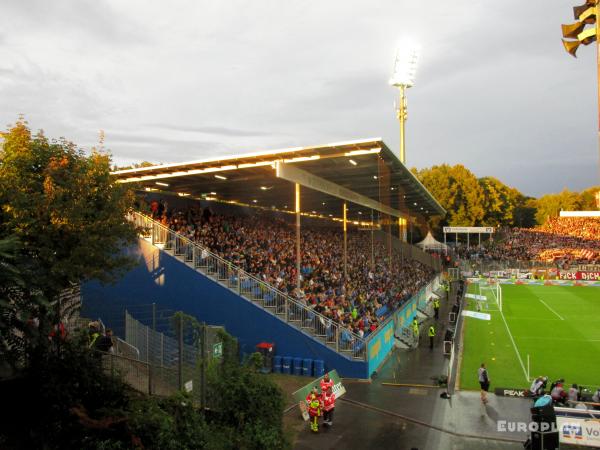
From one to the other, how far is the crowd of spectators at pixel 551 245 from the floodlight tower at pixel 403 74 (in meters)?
22.3

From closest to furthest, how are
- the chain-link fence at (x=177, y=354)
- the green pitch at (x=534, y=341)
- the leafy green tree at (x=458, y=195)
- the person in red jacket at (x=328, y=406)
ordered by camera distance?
the chain-link fence at (x=177, y=354), the person in red jacket at (x=328, y=406), the green pitch at (x=534, y=341), the leafy green tree at (x=458, y=195)

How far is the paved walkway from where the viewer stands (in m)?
11.3

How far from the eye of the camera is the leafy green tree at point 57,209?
1151 cm

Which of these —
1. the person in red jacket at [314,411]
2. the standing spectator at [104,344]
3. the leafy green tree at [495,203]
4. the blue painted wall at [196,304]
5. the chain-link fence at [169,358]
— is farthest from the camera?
the leafy green tree at [495,203]

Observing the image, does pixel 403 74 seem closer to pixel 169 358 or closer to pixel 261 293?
pixel 261 293

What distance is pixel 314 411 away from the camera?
12078 millimetres

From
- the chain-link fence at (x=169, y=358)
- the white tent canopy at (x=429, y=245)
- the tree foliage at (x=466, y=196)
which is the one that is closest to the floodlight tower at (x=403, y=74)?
the white tent canopy at (x=429, y=245)

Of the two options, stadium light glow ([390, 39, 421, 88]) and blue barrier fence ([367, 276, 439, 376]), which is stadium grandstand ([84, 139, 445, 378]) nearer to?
blue barrier fence ([367, 276, 439, 376])

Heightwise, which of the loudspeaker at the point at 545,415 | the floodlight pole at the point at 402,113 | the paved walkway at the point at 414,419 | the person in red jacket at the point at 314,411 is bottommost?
the paved walkway at the point at 414,419

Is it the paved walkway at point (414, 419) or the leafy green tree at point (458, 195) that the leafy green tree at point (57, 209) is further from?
the leafy green tree at point (458, 195)

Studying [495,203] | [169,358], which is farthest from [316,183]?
[495,203]

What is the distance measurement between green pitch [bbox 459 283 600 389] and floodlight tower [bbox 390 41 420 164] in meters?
24.8

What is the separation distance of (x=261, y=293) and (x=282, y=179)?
6185 mm

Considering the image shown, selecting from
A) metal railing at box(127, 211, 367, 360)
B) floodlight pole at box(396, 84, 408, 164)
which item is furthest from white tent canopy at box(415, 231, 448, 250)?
metal railing at box(127, 211, 367, 360)
